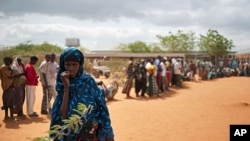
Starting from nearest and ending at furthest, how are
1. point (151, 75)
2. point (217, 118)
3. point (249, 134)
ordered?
1. point (249, 134)
2. point (217, 118)
3. point (151, 75)

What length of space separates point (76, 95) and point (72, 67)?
0.26 metres

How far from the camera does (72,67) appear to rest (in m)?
3.10

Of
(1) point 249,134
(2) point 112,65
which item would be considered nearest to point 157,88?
(1) point 249,134

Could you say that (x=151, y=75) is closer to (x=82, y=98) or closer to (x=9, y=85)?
(x=9, y=85)

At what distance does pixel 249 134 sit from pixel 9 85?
6.31 meters

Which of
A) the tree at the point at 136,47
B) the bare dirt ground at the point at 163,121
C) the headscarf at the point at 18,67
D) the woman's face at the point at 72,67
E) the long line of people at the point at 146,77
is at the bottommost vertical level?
the bare dirt ground at the point at 163,121

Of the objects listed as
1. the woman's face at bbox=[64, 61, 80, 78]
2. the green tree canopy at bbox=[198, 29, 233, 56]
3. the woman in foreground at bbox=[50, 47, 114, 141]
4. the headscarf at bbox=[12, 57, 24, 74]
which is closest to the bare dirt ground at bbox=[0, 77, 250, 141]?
the headscarf at bbox=[12, 57, 24, 74]

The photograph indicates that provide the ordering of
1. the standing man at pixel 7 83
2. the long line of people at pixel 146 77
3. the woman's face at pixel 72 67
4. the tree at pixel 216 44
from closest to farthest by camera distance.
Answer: the woman's face at pixel 72 67 < the standing man at pixel 7 83 < the long line of people at pixel 146 77 < the tree at pixel 216 44

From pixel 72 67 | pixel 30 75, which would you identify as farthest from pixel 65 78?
pixel 30 75

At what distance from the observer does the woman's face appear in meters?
3.08

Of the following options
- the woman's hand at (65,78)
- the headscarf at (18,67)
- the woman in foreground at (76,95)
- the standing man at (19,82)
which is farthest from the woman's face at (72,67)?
the headscarf at (18,67)

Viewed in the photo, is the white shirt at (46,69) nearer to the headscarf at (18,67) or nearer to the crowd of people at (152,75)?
the headscarf at (18,67)

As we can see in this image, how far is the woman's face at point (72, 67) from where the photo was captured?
121 inches

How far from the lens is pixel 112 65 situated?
3020 cm
